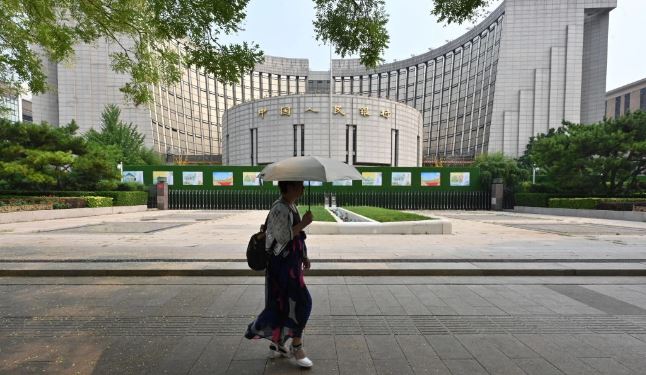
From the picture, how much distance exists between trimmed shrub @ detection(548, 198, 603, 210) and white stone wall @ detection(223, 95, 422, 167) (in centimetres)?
2745

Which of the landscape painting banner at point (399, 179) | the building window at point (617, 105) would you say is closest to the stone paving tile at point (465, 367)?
the landscape painting banner at point (399, 179)

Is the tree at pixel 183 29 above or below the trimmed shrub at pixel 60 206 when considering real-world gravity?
above

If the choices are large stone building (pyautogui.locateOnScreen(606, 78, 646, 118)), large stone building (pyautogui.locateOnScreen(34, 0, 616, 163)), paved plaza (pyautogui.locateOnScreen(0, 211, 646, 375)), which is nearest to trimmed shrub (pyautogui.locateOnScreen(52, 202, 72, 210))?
Answer: paved plaza (pyautogui.locateOnScreen(0, 211, 646, 375))

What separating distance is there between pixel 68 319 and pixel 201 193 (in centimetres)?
2372

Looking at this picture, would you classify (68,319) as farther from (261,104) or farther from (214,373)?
(261,104)

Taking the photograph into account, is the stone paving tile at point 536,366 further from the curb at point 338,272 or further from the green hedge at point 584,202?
the green hedge at point 584,202

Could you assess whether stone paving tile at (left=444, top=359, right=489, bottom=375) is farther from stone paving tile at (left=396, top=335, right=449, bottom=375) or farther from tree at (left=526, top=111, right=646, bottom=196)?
tree at (left=526, top=111, right=646, bottom=196)

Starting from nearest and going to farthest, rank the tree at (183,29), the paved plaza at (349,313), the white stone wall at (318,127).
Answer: the paved plaza at (349,313)
the tree at (183,29)
the white stone wall at (318,127)

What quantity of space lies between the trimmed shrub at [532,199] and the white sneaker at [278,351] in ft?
90.6

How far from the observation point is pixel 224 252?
816 cm

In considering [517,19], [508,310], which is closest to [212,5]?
[508,310]

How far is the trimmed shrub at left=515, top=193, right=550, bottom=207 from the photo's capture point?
82.5 feet

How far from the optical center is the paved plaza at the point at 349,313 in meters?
3.24

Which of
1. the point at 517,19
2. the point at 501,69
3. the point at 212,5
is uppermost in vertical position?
the point at 517,19
